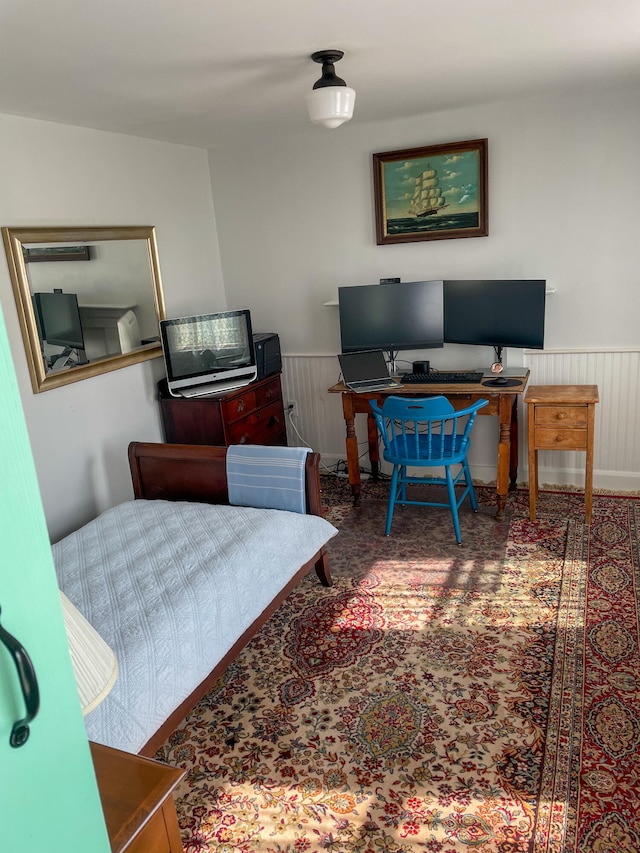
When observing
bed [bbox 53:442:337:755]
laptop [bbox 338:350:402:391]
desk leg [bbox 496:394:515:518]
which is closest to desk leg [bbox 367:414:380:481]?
laptop [bbox 338:350:402:391]

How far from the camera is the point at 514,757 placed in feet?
6.79

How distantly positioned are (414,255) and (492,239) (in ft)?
1.59

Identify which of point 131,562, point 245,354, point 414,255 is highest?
point 414,255

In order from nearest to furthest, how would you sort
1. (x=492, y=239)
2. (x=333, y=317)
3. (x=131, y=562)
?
(x=131, y=562)
(x=492, y=239)
(x=333, y=317)

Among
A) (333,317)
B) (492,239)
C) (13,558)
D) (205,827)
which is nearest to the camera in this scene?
(13,558)

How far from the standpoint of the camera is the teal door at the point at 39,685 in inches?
32.3

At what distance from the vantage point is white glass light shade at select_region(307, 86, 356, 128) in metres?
2.45

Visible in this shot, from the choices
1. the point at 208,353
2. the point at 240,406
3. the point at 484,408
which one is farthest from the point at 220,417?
the point at 484,408

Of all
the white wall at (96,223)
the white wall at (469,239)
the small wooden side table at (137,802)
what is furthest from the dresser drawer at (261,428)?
the small wooden side table at (137,802)

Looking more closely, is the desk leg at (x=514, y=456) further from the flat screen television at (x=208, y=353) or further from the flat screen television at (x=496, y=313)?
the flat screen television at (x=208, y=353)

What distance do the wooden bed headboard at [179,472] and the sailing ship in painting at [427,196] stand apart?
2.01 meters

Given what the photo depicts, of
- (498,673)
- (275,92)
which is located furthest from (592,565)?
(275,92)

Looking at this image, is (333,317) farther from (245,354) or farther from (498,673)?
(498,673)

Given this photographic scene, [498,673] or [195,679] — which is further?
[498,673]
